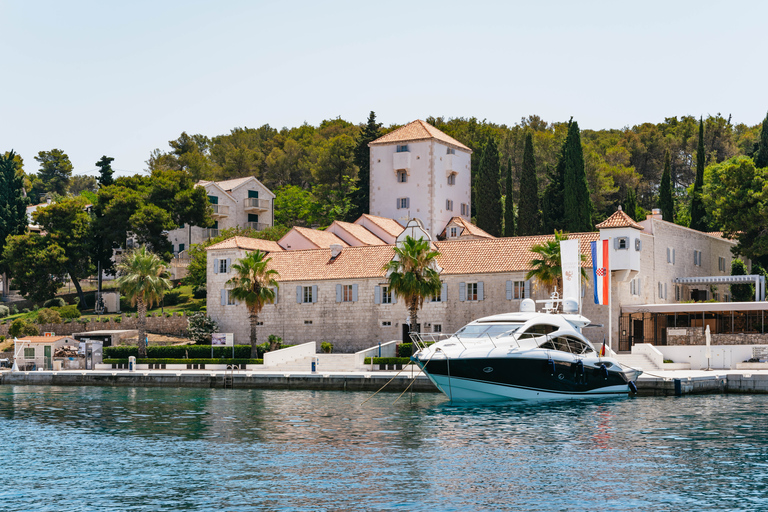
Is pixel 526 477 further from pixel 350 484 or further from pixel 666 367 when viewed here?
pixel 666 367

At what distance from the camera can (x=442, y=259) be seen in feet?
217

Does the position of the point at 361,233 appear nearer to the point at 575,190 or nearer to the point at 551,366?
the point at 575,190

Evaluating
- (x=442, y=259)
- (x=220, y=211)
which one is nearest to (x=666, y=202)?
(x=442, y=259)

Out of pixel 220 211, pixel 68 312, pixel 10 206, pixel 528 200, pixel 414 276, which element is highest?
pixel 10 206

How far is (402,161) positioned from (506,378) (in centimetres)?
4781

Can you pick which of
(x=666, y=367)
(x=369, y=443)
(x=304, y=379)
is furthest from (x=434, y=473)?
(x=666, y=367)

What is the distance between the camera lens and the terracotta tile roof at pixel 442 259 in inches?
2459

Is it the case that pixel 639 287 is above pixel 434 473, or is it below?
above

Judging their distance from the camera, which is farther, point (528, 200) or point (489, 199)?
point (489, 199)

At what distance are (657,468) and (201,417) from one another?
65.0ft

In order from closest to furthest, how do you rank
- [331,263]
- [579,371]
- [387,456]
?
[387,456] < [579,371] < [331,263]

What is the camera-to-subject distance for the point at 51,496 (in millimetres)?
22109

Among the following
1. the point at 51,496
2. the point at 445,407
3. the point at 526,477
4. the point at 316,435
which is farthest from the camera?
the point at 445,407

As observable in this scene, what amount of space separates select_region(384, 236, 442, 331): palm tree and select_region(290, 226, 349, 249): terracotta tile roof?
18230mm
